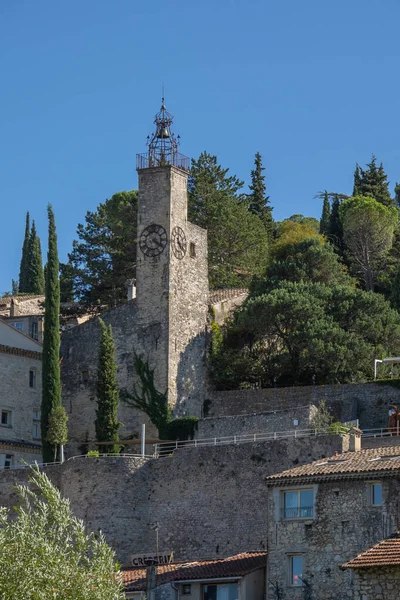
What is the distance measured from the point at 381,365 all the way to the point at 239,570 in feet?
88.7

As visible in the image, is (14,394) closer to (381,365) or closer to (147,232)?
(147,232)

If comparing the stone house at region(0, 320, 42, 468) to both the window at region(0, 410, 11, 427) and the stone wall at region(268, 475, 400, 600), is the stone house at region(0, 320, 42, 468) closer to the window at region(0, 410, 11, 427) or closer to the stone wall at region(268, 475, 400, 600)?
the window at region(0, 410, 11, 427)

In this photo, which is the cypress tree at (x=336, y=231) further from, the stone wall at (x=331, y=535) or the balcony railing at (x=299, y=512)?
the stone wall at (x=331, y=535)

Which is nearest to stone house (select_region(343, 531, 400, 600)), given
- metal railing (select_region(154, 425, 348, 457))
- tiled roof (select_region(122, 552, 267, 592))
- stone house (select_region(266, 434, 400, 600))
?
stone house (select_region(266, 434, 400, 600))

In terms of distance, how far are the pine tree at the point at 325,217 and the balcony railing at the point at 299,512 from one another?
5961cm

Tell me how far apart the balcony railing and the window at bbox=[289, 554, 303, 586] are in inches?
51.2

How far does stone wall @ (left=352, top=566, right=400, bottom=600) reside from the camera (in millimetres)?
45219

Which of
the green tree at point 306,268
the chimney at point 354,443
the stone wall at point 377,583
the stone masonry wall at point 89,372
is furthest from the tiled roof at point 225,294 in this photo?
the stone wall at point 377,583

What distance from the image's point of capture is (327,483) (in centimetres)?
5403

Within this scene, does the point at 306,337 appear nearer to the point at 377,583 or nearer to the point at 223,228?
the point at 223,228

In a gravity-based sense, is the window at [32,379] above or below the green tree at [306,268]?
below

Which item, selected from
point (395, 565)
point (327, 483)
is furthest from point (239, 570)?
point (395, 565)

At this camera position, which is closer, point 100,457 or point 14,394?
point 100,457

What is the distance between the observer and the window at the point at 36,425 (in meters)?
82.1
